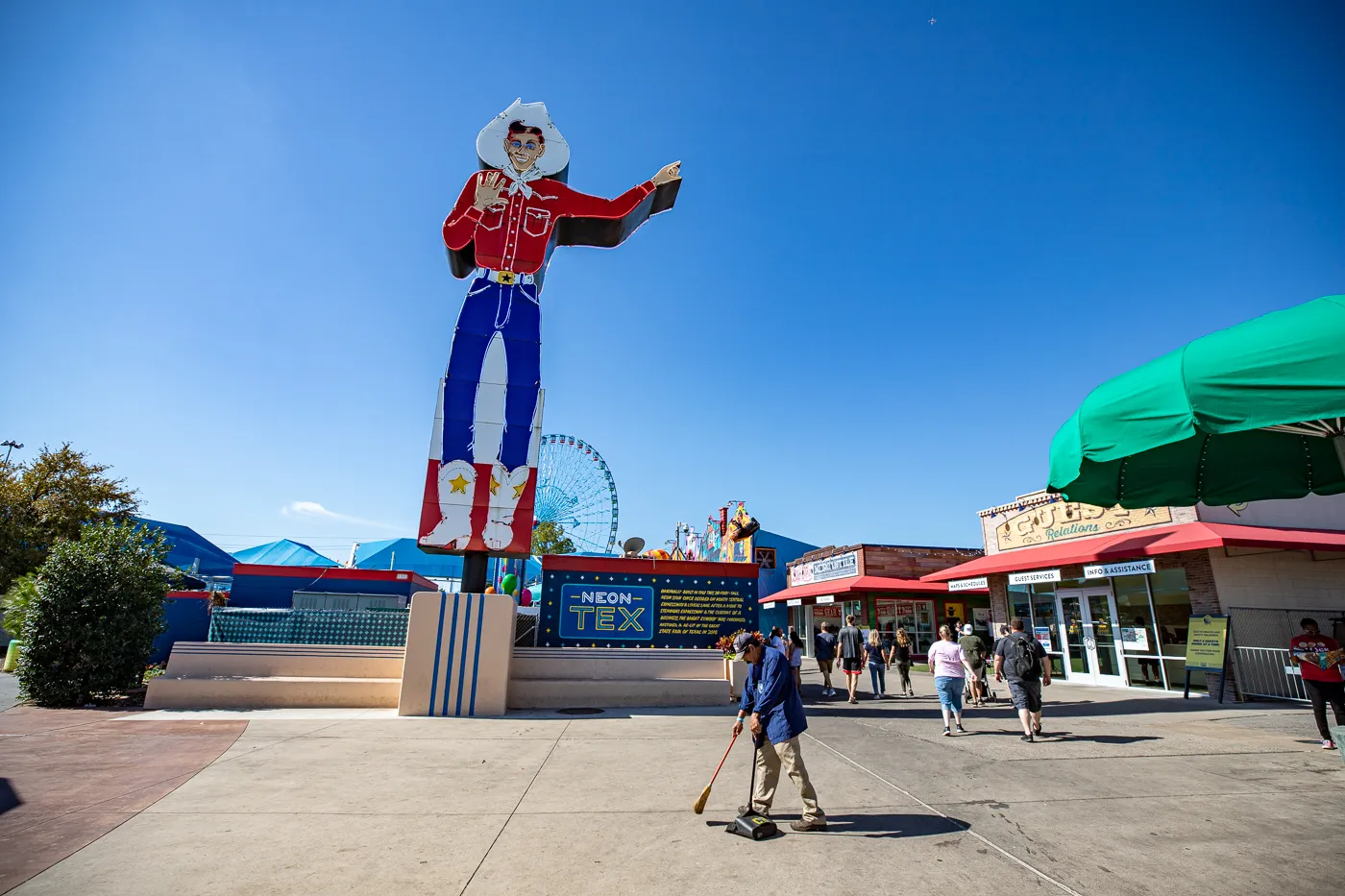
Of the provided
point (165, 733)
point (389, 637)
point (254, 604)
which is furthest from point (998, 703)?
point (254, 604)

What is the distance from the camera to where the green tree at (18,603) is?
11.7 metres

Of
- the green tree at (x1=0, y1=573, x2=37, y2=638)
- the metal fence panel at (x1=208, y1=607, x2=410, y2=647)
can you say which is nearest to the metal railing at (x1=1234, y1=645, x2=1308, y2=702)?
the metal fence panel at (x1=208, y1=607, x2=410, y2=647)

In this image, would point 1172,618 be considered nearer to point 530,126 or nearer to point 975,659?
point 975,659

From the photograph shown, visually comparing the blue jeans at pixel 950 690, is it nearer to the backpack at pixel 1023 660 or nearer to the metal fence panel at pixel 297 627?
the backpack at pixel 1023 660

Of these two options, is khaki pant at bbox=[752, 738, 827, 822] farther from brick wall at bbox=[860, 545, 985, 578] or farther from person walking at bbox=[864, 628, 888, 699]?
brick wall at bbox=[860, 545, 985, 578]

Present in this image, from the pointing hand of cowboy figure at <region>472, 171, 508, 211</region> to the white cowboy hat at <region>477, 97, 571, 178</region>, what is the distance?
44 cm

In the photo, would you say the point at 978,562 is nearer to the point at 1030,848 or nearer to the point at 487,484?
the point at 487,484

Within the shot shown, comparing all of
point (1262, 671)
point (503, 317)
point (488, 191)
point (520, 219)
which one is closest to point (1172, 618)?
point (1262, 671)

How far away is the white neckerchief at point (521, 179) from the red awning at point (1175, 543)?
1559 cm

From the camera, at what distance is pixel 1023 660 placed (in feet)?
29.3

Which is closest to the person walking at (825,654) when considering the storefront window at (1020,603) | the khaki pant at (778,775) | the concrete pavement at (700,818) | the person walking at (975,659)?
the person walking at (975,659)

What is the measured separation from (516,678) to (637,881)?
9457mm

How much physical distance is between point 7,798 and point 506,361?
993 centimetres

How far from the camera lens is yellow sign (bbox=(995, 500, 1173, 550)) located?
1527cm
